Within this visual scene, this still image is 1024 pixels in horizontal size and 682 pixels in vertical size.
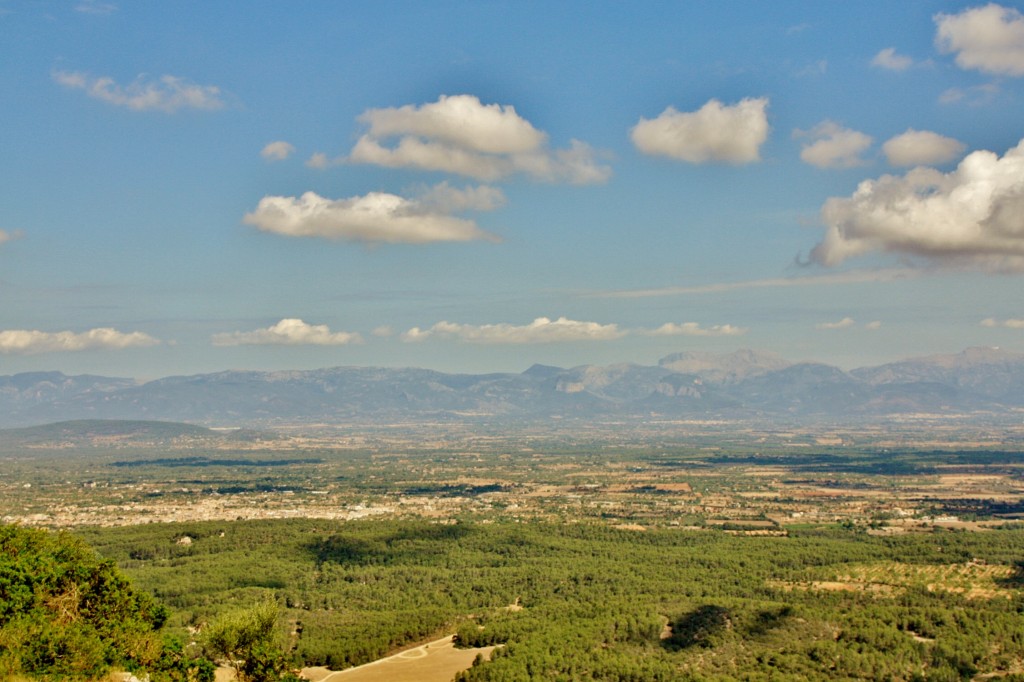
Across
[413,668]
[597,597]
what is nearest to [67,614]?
[413,668]

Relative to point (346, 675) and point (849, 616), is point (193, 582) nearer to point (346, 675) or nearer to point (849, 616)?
point (346, 675)

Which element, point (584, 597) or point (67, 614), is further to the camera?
point (584, 597)

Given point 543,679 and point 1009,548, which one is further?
point 1009,548

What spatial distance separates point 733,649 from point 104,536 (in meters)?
131

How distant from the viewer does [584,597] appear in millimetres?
137125

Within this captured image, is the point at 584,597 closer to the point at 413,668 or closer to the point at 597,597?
the point at 597,597

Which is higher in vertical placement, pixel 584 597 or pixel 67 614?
pixel 67 614

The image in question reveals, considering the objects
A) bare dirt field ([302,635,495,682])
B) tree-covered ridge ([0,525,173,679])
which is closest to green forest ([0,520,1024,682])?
tree-covered ridge ([0,525,173,679])

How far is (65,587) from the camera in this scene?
259ft

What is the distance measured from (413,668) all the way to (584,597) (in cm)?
3651

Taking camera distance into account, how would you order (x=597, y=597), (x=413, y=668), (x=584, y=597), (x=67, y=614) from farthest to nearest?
(x=584, y=597), (x=597, y=597), (x=413, y=668), (x=67, y=614)

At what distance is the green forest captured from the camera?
99812mm

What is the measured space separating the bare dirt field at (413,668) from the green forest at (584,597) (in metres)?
2.48

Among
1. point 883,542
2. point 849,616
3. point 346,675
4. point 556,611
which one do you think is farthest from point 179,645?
point 883,542
